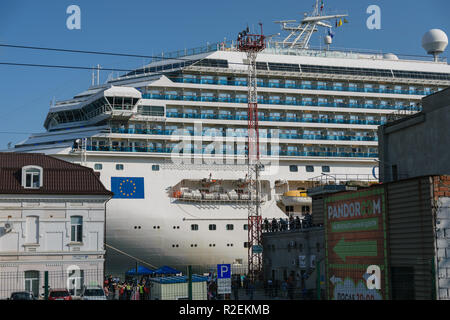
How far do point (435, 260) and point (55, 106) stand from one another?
43.7 metres

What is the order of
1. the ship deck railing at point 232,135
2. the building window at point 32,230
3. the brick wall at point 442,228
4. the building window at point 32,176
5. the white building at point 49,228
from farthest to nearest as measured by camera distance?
the ship deck railing at point 232,135 < the building window at point 32,176 < the building window at point 32,230 < the white building at point 49,228 < the brick wall at point 442,228

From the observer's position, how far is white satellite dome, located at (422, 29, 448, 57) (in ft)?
217

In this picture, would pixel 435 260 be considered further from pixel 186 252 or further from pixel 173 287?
pixel 186 252

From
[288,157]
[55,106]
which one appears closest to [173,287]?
[288,157]

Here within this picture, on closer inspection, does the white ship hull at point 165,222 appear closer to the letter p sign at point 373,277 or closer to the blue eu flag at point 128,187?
the blue eu flag at point 128,187

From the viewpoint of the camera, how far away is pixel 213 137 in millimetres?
53688

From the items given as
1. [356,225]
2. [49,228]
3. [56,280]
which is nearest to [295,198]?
[49,228]

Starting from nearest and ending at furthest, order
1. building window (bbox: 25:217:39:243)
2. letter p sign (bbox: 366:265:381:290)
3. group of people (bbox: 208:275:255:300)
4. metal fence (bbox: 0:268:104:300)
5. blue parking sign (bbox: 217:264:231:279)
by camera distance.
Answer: blue parking sign (bbox: 217:264:231:279) → letter p sign (bbox: 366:265:381:290) → group of people (bbox: 208:275:255:300) → metal fence (bbox: 0:268:104:300) → building window (bbox: 25:217:39:243)

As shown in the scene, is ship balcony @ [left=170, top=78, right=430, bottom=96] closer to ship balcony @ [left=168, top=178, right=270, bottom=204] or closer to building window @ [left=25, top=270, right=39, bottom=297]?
ship balcony @ [left=168, top=178, right=270, bottom=204]

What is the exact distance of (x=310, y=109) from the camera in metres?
58.0

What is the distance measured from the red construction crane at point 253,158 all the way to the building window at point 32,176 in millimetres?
18253

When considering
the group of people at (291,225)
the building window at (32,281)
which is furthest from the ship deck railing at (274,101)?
the building window at (32,281)

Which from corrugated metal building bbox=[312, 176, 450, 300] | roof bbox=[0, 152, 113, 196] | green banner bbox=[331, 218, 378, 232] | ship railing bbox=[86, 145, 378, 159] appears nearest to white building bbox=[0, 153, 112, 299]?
roof bbox=[0, 152, 113, 196]

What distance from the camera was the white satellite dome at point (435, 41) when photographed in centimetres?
6625
